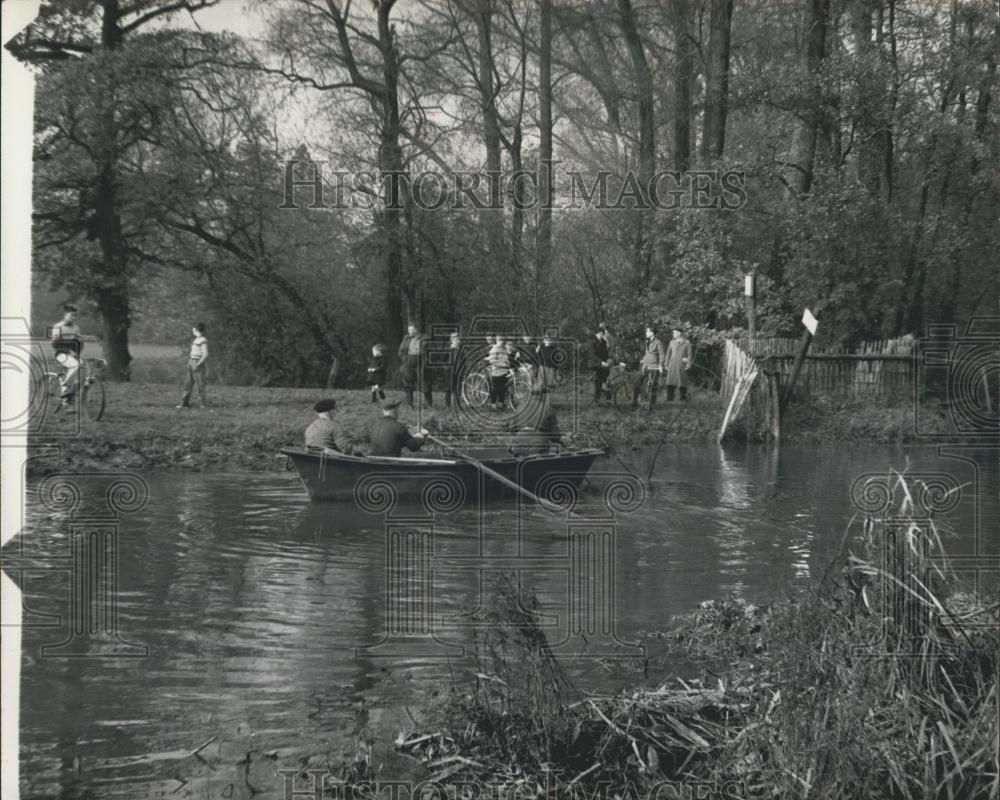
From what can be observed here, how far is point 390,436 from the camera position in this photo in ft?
26.8

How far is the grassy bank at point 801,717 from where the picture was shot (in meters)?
3.15

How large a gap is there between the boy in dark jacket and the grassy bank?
4.37 m

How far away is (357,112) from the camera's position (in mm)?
8398

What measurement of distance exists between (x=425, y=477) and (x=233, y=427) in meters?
1.76

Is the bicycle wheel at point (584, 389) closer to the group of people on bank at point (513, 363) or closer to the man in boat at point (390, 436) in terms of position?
the group of people on bank at point (513, 363)

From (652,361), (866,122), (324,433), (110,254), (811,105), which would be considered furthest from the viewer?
(652,361)

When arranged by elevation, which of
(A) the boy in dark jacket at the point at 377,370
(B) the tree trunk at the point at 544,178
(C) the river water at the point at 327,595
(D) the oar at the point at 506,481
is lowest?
(C) the river water at the point at 327,595

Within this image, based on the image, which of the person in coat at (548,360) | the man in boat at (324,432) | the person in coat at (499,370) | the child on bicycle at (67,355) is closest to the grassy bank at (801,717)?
the child on bicycle at (67,355)

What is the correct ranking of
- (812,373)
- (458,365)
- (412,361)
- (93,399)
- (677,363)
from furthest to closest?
(677,363), (812,373), (458,365), (412,361), (93,399)

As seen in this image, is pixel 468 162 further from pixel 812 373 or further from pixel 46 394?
pixel 46 394

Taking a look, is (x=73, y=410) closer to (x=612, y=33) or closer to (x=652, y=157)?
(x=612, y=33)

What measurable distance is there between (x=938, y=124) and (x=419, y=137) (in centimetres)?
421

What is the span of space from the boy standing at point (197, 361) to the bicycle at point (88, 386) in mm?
606

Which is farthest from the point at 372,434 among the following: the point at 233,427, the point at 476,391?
the point at 476,391
